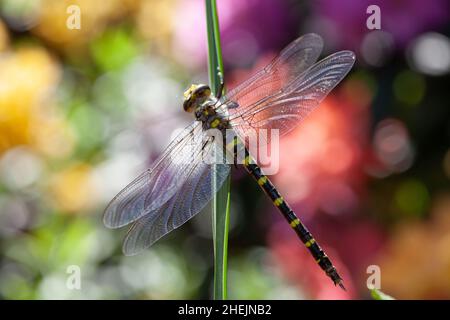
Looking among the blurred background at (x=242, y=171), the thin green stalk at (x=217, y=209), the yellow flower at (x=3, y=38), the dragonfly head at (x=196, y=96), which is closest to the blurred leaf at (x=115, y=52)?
Result: the blurred background at (x=242, y=171)

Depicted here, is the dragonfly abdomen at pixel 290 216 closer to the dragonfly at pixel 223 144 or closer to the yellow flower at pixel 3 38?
the dragonfly at pixel 223 144

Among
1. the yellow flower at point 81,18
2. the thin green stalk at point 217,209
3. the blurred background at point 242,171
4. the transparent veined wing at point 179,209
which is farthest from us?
the yellow flower at point 81,18

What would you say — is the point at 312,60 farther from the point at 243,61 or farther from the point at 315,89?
the point at 243,61

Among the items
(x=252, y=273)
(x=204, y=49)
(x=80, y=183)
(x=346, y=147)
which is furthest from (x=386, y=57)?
(x=80, y=183)

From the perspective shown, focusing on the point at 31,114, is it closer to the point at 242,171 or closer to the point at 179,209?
the point at 242,171

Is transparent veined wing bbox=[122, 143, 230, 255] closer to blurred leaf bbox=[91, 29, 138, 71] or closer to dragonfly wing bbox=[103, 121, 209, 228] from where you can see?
dragonfly wing bbox=[103, 121, 209, 228]

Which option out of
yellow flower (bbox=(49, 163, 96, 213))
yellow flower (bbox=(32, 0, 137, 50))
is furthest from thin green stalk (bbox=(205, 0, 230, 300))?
yellow flower (bbox=(32, 0, 137, 50))
